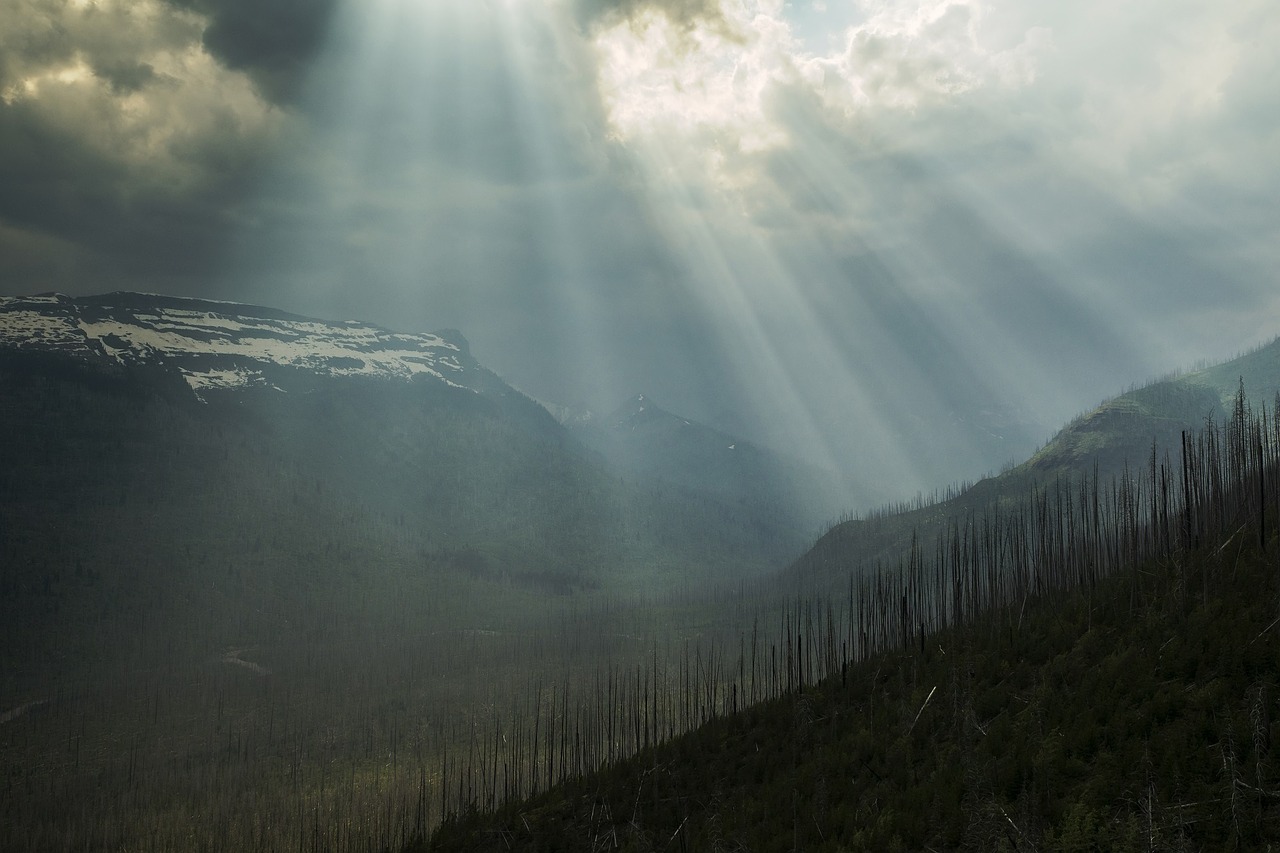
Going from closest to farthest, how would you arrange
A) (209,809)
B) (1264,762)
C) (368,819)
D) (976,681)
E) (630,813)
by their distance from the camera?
(1264,762) → (976,681) → (630,813) → (368,819) → (209,809)

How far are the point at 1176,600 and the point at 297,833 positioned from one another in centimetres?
14711

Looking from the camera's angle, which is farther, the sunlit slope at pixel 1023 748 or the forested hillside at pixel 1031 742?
the forested hillside at pixel 1031 742

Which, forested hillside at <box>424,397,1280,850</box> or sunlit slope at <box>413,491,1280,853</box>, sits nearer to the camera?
sunlit slope at <box>413,491,1280,853</box>

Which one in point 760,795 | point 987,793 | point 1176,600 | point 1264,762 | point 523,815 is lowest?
point 523,815

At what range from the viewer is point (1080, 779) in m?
37.6

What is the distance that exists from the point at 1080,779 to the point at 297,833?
474ft

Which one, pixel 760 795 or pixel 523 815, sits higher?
pixel 760 795

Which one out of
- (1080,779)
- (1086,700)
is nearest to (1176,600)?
(1086,700)

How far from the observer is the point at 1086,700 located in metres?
43.0

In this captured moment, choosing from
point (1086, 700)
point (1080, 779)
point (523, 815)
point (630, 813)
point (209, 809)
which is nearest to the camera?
point (1080, 779)

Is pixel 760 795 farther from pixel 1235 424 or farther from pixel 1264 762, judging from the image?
pixel 1235 424

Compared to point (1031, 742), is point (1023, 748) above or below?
below

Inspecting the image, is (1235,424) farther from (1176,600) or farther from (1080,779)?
(1080,779)

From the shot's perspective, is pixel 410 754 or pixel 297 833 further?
pixel 410 754
